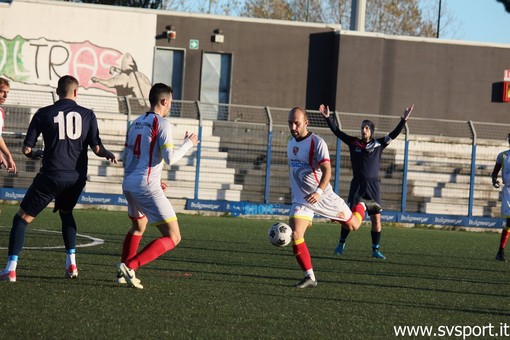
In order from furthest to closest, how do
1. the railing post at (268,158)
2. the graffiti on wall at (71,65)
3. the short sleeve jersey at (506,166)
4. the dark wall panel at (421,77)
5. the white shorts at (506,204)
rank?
the dark wall panel at (421,77) < the graffiti on wall at (71,65) < the railing post at (268,158) < the short sleeve jersey at (506,166) < the white shorts at (506,204)

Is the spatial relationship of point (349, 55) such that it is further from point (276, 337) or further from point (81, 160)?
point (276, 337)

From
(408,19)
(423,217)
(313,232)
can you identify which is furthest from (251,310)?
(408,19)

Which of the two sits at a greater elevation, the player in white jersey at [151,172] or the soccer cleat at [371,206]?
the player in white jersey at [151,172]

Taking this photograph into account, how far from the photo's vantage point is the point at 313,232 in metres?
20.1

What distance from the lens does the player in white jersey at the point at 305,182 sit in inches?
390

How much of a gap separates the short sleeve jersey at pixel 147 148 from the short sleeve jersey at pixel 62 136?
631mm

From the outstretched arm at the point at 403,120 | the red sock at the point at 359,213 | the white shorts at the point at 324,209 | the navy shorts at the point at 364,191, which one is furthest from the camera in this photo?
the navy shorts at the point at 364,191

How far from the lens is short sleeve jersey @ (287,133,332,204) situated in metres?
10.1

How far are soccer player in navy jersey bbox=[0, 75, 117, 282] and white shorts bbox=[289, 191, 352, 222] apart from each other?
2.23 meters

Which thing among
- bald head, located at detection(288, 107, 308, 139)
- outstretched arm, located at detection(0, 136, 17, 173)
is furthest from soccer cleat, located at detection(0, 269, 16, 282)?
bald head, located at detection(288, 107, 308, 139)

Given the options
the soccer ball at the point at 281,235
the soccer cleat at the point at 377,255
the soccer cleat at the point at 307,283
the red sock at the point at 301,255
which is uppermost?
the soccer ball at the point at 281,235

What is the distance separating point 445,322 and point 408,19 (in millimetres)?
48664

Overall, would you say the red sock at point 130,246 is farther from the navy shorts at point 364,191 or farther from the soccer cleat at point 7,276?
→ the navy shorts at point 364,191

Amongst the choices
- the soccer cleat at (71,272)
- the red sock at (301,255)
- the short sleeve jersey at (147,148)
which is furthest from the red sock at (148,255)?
the red sock at (301,255)
